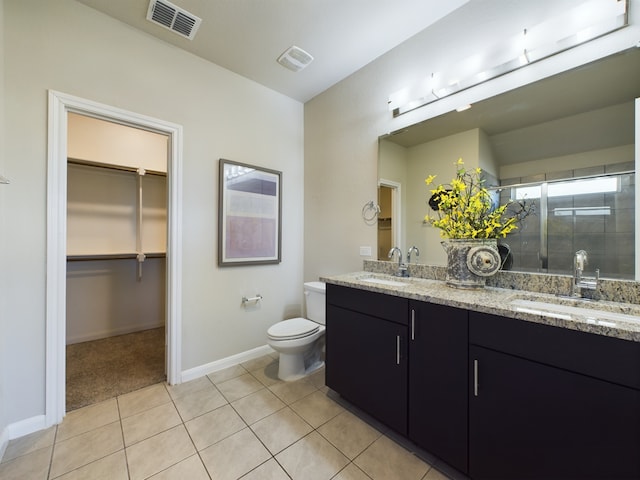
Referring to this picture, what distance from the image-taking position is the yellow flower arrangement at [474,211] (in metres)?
1.53

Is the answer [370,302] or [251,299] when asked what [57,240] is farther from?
[370,302]

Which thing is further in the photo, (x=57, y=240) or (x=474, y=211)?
(x=57, y=240)

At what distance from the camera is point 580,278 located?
1.26 meters

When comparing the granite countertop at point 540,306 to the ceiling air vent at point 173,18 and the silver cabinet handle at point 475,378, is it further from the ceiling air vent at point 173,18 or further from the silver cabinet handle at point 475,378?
the ceiling air vent at point 173,18

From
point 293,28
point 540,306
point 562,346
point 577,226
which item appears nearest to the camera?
point 562,346

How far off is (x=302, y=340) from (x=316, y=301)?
44 centimetres

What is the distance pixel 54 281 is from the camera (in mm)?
1649

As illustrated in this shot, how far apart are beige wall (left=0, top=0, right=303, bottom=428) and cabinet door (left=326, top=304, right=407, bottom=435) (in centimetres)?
108

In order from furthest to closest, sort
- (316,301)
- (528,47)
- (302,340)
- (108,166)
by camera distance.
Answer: (108,166), (316,301), (302,340), (528,47)

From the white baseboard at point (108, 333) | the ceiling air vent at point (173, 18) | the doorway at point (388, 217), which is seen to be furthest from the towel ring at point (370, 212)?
the white baseboard at point (108, 333)

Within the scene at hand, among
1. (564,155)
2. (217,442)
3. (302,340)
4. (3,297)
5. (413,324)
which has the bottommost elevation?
(217,442)

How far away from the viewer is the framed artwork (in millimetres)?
2367

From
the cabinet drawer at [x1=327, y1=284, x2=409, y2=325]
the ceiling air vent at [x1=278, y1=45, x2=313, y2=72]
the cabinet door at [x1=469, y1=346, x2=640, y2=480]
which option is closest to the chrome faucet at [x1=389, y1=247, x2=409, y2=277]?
the cabinet drawer at [x1=327, y1=284, x2=409, y2=325]

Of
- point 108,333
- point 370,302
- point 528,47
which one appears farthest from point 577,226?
point 108,333
